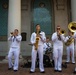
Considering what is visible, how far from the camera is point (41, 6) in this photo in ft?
67.5

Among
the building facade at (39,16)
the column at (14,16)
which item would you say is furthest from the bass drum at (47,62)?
the building facade at (39,16)

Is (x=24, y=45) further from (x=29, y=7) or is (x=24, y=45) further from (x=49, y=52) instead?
(x=49, y=52)

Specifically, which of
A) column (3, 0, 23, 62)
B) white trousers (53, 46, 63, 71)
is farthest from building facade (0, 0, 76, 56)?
white trousers (53, 46, 63, 71)

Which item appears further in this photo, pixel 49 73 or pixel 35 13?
pixel 35 13

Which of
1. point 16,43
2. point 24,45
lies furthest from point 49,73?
point 24,45

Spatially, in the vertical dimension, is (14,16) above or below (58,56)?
above

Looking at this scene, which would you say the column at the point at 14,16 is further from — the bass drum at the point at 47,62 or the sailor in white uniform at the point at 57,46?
the sailor in white uniform at the point at 57,46

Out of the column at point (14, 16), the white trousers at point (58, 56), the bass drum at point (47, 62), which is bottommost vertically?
the bass drum at point (47, 62)

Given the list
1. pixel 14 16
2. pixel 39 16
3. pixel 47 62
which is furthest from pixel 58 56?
pixel 39 16

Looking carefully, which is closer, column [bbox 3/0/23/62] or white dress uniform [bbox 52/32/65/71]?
white dress uniform [bbox 52/32/65/71]

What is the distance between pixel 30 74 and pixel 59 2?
11352 mm

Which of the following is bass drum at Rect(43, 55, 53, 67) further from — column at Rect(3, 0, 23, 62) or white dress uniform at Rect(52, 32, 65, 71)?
column at Rect(3, 0, 23, 62)

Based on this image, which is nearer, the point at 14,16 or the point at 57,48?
the point at 57,48

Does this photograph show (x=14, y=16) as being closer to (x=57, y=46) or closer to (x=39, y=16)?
(x=57, y=46)
